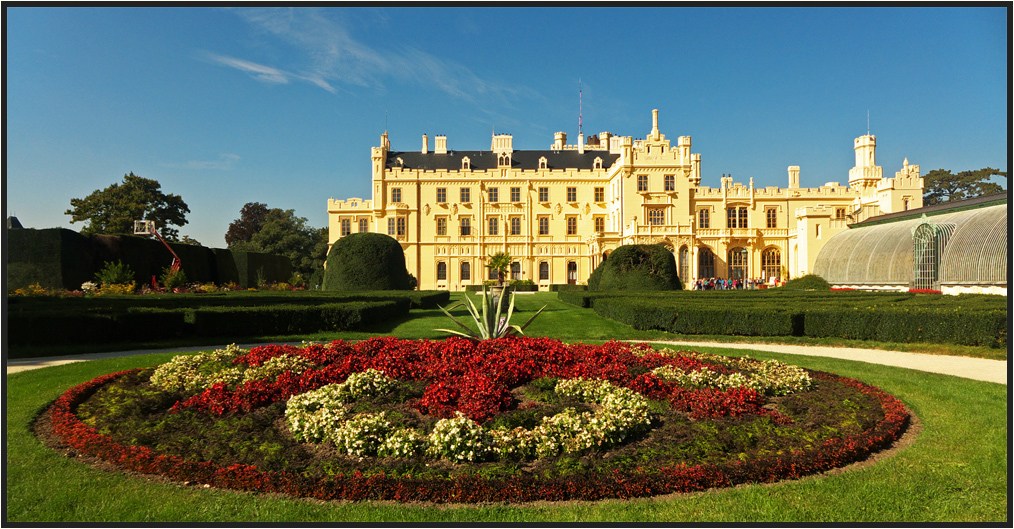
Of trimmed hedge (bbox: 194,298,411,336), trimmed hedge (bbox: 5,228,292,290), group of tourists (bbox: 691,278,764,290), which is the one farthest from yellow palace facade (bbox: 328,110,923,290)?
trimmed hedge (bbox: 194,298,411,336)

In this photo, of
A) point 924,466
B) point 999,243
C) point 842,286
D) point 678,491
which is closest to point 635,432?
point 678,491

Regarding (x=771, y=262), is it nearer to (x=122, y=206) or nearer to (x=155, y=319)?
(x=155, y=319)

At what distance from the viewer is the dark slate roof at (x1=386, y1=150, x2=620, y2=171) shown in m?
50.8

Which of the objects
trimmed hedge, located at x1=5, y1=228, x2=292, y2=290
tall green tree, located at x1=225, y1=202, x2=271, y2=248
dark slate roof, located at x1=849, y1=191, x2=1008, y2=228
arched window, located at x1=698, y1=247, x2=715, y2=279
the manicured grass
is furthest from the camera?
tall green tree, located at x1=225, y1=202, x2=271, y2=248

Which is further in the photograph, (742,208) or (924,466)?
(742,208)

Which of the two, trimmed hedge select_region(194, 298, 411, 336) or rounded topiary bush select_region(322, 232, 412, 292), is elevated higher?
rounded topiary bush select_region(322, 232, 412, 292)

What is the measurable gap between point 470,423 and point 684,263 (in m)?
40.0

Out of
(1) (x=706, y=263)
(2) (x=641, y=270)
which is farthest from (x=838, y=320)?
(1) (x=706, y=263)

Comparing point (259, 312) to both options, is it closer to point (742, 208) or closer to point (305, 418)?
point (305, 418)

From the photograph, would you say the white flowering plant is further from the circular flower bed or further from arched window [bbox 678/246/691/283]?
arched window [bbox 678/246/691/283]

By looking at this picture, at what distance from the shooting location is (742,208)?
45.9m

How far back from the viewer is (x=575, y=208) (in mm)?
49281

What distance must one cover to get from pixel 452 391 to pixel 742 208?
45.3 m

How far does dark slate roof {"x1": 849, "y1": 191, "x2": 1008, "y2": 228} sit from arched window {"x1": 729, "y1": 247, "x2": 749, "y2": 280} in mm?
9037
